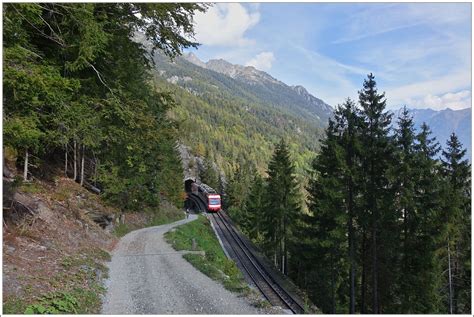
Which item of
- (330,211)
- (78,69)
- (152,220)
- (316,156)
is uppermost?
(78,69)

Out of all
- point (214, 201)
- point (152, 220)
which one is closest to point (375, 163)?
point (152, 220)

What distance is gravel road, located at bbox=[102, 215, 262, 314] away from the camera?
935 centimetres

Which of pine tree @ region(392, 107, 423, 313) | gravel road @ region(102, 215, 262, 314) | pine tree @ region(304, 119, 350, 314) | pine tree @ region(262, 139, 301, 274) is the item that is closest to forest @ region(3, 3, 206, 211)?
gravel road @ region(102, 215, 262, 314)

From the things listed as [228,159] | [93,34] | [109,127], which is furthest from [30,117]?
[228,159]

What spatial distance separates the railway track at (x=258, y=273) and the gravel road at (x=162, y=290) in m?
4.73

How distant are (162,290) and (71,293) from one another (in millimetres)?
2848

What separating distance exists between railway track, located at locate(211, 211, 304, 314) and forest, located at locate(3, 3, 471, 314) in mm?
3353

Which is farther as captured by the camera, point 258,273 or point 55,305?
point 258,273

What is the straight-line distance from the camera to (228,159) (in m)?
187

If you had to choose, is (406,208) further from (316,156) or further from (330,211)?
(316,156)

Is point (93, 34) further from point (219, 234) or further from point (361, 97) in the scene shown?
point (219, 234)

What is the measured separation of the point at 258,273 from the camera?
2725 centimetres

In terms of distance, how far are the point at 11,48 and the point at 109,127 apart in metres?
4.59

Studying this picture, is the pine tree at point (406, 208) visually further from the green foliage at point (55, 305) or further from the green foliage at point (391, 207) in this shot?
the green foliage at point (55, 305)
